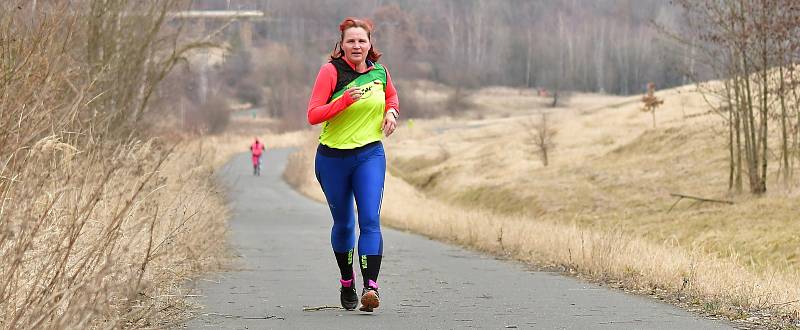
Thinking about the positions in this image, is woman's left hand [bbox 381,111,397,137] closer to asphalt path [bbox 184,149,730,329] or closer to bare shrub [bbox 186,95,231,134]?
asphalt path [bbox 184,149,730,329]

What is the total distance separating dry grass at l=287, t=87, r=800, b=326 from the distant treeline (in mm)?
83823

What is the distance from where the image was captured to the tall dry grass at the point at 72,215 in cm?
540

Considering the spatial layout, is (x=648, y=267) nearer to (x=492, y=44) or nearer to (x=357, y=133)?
(x=357, y=133)

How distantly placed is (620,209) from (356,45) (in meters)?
26.5

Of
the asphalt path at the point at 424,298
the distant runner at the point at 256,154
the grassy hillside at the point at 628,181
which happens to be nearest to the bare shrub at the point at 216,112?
the grassy hillside at the point at 628,181

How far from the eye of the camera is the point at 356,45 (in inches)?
336

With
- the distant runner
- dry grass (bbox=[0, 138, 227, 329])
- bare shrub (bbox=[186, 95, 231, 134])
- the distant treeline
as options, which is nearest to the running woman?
dry grass (bbox=[0, 138, 227, 329])

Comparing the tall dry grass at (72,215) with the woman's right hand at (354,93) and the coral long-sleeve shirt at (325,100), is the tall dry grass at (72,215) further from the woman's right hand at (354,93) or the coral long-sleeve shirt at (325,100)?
the woman's right hand at (354,93)

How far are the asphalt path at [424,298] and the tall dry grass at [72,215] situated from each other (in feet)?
1.42

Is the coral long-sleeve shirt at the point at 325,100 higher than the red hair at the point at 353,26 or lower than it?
lower

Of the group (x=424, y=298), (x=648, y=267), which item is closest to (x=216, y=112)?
(x=648, y=267)

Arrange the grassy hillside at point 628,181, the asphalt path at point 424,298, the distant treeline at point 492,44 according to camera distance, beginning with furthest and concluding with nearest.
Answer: the distant treeline at point 492,44 → the grassy hillside at point 628,181 → the asphalt path at point 424,298

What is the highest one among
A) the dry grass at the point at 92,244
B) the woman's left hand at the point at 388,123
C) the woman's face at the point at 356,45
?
the woman's face at the point at 356,45

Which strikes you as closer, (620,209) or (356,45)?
(356,45)
